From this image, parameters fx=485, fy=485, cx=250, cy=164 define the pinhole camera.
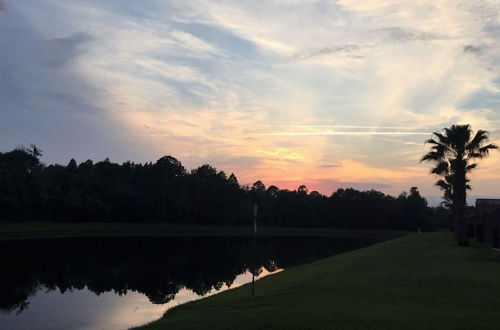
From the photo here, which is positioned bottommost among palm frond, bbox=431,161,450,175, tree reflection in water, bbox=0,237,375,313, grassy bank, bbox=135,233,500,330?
tree reflection in water, bbox=0,237,375,313

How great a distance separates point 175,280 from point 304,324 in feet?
84.9

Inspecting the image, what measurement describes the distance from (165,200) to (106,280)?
97.5m

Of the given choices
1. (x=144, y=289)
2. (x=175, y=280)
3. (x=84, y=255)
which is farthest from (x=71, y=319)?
(x=84, y=255)

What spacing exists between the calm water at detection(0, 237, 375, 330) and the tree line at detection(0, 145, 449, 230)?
43556 millimetres

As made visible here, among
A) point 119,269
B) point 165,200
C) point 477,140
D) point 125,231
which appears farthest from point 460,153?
point 165,200

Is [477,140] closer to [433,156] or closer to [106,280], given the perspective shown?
[433,156]

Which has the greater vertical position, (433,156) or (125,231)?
(433,156)

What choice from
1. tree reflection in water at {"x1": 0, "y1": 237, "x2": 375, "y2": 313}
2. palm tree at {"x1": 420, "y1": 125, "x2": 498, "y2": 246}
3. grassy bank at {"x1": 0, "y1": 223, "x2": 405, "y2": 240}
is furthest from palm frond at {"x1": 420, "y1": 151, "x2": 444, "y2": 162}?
grassy bank at {"x1": 0, "y1": 223, "x2": 405, "y2": 240}

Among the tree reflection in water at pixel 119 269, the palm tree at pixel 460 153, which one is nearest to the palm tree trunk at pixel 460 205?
the palm tree at pixel 460 153

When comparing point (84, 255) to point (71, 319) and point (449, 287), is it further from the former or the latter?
point (449, 287)

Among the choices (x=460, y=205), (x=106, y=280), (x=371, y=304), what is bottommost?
(x=106, y=280)

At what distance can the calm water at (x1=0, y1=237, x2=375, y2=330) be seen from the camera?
2445 centimetres

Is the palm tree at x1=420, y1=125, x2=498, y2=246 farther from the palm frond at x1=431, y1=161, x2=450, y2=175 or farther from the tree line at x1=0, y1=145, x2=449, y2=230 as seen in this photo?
the tree line at x1=0, y1=145, x2=449, y2=230

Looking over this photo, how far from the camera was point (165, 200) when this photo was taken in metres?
134
